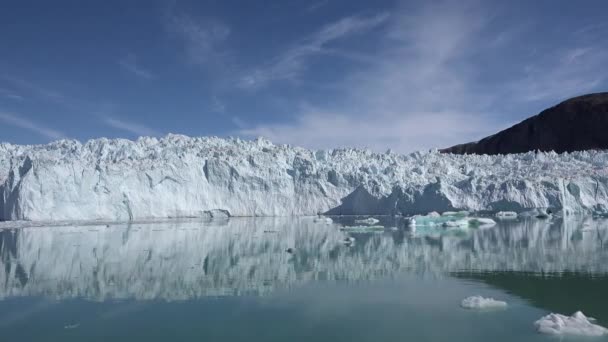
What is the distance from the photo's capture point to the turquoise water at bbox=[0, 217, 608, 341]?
17.6 ft

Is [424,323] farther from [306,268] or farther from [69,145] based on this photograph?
[69,145]

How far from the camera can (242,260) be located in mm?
10578

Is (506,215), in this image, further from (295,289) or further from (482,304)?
(482,304)

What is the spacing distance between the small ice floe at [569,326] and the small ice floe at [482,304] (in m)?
0.77

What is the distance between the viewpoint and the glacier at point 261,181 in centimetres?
2314

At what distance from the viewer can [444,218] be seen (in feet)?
68.9

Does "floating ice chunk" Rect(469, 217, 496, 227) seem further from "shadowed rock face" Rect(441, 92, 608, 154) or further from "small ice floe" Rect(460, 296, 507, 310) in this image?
"shadowed rock face" Rect(441, 92, 608, 154)

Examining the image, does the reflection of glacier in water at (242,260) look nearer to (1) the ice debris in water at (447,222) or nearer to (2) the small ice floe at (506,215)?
(1) the ice debris in water at (447,222)

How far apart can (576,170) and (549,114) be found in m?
29.6

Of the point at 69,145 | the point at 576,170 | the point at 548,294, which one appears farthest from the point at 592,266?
the point at 69,145

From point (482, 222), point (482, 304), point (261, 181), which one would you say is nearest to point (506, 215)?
point (482, 222)

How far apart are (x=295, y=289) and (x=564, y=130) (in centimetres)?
5202

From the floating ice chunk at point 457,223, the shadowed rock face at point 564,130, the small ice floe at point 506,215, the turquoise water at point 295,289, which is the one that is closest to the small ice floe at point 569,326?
the turquoise water at point 295,289

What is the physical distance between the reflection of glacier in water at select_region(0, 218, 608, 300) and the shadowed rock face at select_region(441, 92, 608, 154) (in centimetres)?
3923
